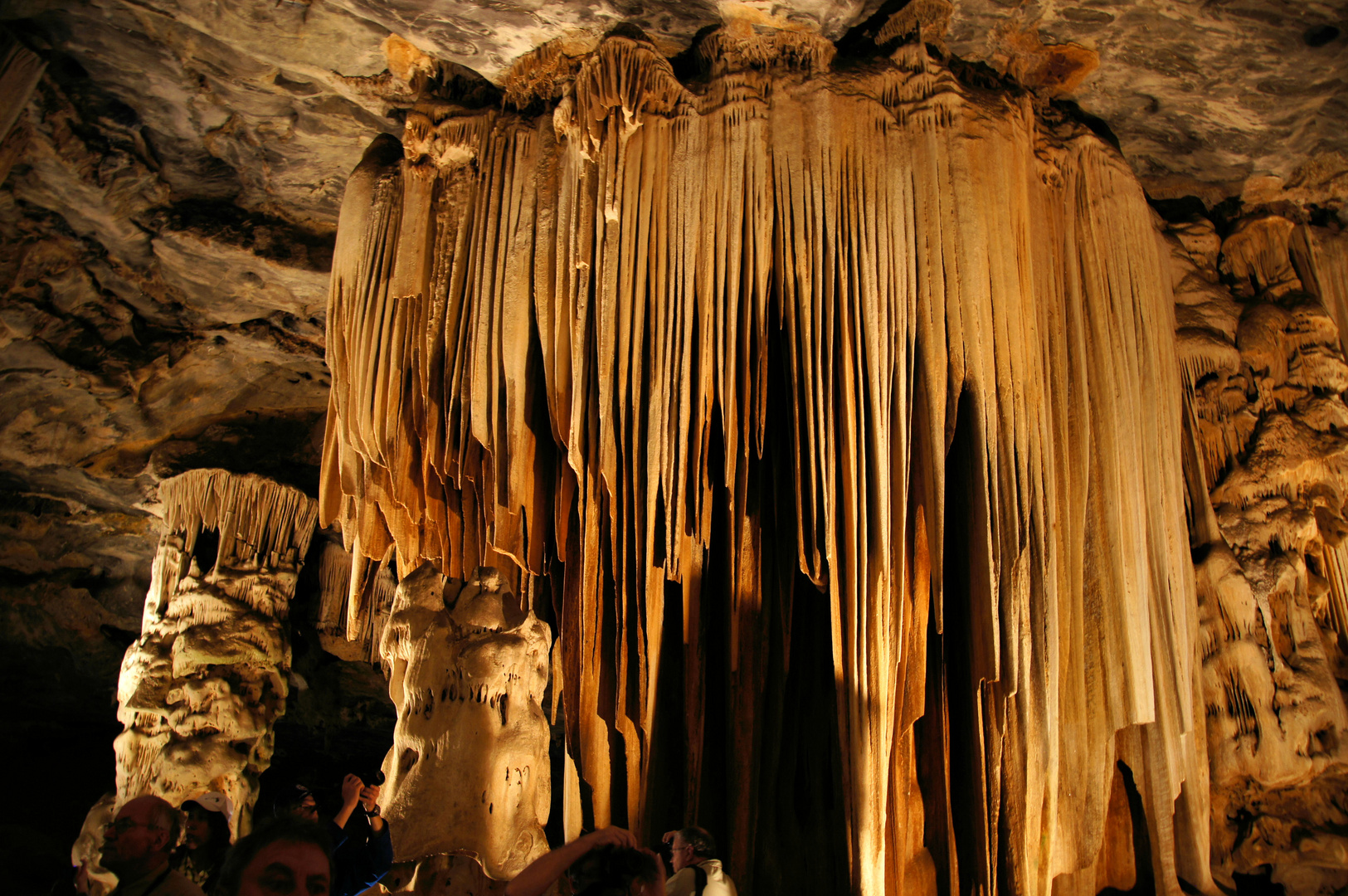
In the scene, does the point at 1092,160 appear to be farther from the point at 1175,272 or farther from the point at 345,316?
the point at 345,316

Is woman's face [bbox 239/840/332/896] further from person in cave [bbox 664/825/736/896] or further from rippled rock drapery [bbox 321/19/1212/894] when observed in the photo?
rippled rock drapery [bbox 321/19/1212/894]

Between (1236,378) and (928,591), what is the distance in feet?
7.40

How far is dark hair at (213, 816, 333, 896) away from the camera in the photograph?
161cm

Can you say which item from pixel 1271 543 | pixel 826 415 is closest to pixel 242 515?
pixel 826 415


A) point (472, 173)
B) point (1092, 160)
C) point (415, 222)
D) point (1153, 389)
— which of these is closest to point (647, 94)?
point (472, 173)

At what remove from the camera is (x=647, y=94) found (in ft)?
10.7

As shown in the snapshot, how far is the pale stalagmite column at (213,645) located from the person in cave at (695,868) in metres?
4.04

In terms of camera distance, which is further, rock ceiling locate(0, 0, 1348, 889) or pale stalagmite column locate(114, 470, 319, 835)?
pale stalagmite column locate(114, 470, 319, 835)

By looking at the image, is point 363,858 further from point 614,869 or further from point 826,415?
point 826,415

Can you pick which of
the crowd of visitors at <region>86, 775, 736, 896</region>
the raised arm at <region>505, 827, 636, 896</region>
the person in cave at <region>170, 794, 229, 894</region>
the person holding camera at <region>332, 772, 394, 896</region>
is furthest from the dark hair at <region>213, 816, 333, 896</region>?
the person in cave at <region>170, 794, 229, 894</region>

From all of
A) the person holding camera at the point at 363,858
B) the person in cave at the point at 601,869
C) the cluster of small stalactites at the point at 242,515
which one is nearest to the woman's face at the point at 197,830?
the person holding camera at the point at 363,858

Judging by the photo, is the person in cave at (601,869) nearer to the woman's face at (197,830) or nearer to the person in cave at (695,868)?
the person in cave at (695,868)

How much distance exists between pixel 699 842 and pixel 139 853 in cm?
136

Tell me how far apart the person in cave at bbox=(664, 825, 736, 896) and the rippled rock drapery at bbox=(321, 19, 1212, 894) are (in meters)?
0.55
